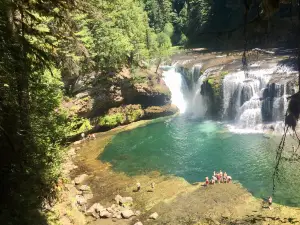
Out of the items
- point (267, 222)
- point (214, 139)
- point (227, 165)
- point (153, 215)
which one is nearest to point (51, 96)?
point (153, 215)

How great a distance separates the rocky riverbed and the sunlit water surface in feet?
3.24

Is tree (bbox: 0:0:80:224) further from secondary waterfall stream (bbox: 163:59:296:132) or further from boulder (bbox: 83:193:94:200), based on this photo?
secondary waterfall stream (bbox: 163:59:296:132)

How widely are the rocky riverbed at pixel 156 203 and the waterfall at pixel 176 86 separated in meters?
17.5

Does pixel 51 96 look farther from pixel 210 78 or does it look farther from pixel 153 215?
pixel 210 78

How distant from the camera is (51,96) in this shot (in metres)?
11.3

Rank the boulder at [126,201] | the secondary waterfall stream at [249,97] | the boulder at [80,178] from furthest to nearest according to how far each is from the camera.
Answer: the secondary waterfall stream at [249,97], the boulder at [80,178], the boulder at [126,201]

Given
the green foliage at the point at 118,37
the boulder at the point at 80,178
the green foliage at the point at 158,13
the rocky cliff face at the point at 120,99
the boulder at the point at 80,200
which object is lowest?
the boulder at the point at 80,200

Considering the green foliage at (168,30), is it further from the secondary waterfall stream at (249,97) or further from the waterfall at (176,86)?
the secondary waterfall stream at (249,97)

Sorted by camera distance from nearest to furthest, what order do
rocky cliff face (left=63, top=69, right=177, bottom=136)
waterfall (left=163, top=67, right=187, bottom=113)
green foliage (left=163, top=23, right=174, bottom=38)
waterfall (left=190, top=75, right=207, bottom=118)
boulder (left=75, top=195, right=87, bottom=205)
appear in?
boulder (left=75, top=195, right=87, bottom=205) < rocky cliff face (left=63, top=69, right=177, bottom=136) < waterfall (left=190, top=75, right=207, bottom=118) < waterfall (left=163, top=67, right=187, bottom=113) < green foliage (left=163, top=23, right=174, bottom=38)

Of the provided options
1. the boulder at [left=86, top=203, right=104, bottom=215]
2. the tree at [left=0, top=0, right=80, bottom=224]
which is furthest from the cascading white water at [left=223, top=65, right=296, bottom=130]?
the tree at [left=0, top=0, right=80, bottom=224]

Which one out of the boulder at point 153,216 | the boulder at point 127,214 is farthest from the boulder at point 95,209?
the boulder at point 153,216

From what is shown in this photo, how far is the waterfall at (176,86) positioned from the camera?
3457cm

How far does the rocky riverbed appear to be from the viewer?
12.6m

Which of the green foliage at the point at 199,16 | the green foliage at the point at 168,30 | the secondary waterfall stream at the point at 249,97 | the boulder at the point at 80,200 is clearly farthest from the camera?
the green foliage at the point at 168,30
